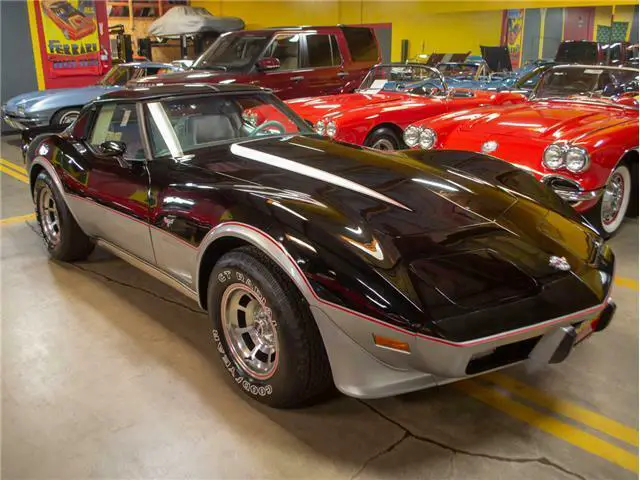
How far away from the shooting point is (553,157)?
446 centimetres

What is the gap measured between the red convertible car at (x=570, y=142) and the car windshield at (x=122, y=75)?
6226 millimetres

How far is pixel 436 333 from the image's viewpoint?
2.10 m

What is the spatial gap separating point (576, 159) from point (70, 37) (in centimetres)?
1146

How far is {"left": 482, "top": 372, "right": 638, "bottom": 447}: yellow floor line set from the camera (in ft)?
8.28

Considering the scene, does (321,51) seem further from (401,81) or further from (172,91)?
(172,91)

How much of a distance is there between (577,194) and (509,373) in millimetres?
1975

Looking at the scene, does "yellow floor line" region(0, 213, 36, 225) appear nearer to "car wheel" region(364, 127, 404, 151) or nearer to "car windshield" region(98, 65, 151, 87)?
"car wheel" region(364, 127, 404, 151)

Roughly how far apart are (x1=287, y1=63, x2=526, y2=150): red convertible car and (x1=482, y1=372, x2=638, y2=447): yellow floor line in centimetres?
362

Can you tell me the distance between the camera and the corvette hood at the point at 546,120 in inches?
186

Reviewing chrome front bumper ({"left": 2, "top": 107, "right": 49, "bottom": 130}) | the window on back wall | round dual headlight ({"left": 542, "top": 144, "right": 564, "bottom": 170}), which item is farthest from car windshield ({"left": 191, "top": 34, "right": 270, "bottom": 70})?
the window on back wall

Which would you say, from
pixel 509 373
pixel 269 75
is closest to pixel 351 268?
pixel 509 373

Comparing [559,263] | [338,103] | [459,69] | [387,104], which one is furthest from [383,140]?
[459,69]

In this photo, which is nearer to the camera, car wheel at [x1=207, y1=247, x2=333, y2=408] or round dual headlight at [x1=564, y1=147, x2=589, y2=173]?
car wheel at [x1=207, y1=247, x2=333, y2=408]

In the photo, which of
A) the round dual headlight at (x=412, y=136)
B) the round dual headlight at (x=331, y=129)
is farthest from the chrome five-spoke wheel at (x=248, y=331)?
the round dual headlight at (x=331, y=129)
